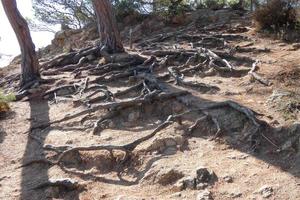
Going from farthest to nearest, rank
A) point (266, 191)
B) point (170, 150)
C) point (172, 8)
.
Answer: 1. point (172, 8)
2. point (170, 150)
3. point (266, 191)

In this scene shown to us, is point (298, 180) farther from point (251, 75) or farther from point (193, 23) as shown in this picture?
point (193, 23)

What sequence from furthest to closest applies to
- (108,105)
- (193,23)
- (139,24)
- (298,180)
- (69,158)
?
1. (139,24)
2. (193,23)
3. (108,105)
4. (69,158)
5. (298,180)

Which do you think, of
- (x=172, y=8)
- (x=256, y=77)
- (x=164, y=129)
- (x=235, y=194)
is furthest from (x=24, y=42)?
(x=172, y=8)

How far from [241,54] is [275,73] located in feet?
5.91

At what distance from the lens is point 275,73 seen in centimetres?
663

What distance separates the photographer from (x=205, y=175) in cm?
431

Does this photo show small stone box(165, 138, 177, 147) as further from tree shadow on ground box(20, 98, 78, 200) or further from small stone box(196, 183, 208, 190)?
tree shadow on ground box(20, 98, 78, 200)

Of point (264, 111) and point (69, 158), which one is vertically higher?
point (264, 111)

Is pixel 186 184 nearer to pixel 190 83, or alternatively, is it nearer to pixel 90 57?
pixel 190 83

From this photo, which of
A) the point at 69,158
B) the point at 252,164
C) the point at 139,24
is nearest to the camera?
the point at 252,164

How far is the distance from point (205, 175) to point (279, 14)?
624 centimetres

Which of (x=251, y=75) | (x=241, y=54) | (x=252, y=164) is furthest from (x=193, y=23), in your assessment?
(x=252, y=164)

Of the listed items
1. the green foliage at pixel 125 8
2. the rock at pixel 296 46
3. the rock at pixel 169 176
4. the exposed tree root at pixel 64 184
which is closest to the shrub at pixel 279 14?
the rock at pixel 296 46

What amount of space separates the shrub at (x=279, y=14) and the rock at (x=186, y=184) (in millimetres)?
6044
